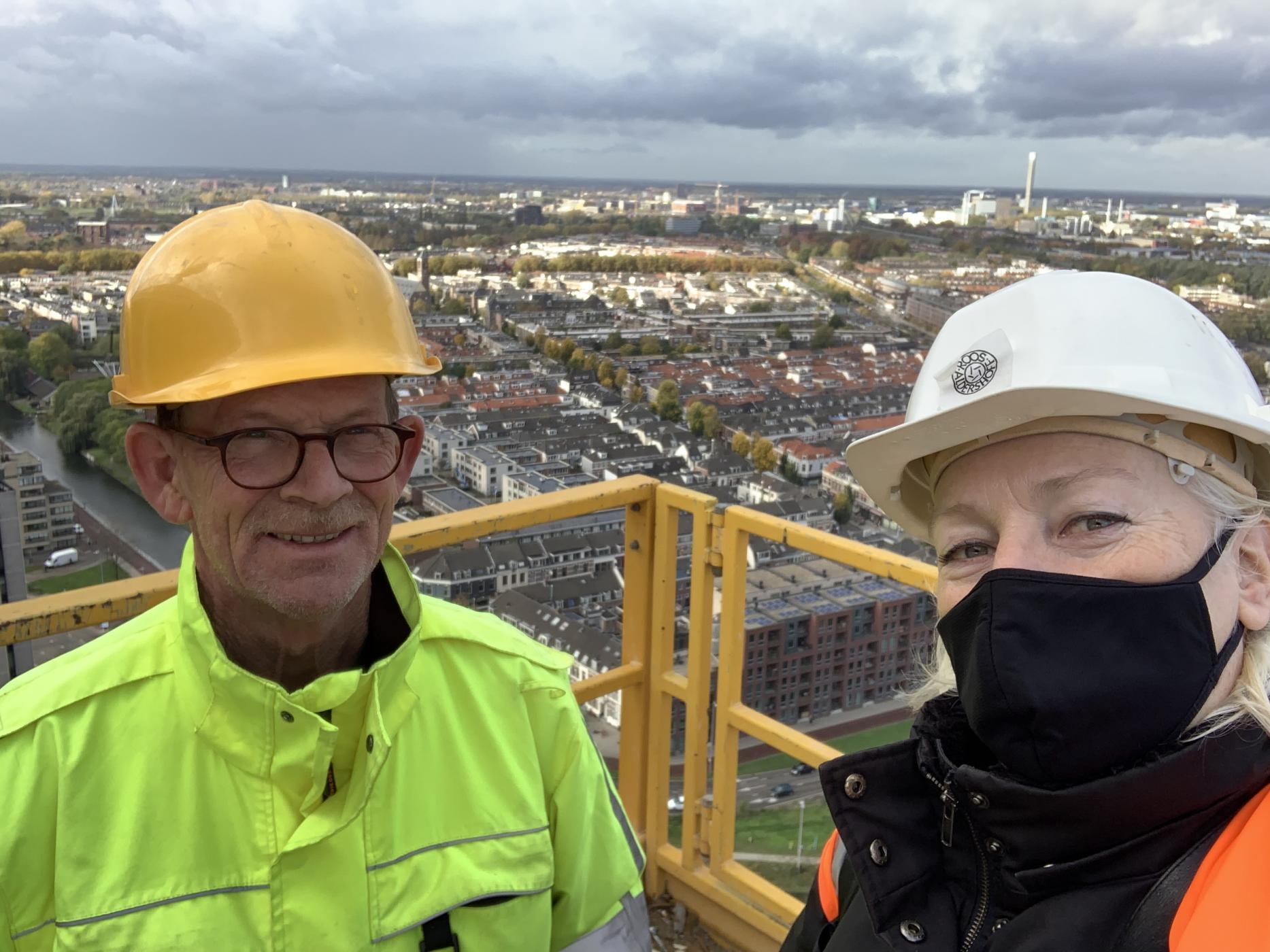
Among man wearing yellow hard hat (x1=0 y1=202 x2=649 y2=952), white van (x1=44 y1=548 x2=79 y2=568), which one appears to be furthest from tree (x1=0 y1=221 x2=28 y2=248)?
man wearing yellow hard hat (x1=0 y1=202 x2=649 y2=952)

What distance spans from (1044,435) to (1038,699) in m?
0.37

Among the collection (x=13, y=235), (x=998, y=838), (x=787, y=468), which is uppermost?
(x=13, y=235)

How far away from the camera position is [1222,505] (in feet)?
4.06

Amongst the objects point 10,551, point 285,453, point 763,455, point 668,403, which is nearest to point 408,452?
point 285,453

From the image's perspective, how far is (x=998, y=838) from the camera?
119 centimetres

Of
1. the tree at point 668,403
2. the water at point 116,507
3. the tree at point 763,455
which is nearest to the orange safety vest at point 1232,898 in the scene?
the water at point 116,507

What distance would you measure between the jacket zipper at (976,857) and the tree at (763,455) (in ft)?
20.9

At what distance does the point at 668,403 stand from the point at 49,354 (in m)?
6.54

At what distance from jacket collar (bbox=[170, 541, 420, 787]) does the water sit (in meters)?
1.76

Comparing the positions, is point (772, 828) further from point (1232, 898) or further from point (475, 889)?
point (1232, 898)

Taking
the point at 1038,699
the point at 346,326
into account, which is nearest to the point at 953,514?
the point at 1038,699

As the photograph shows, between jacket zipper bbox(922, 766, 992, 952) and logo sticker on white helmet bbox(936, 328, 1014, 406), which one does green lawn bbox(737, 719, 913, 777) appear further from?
logo sticker on white helmet bbox(936, 328, 1014, 406)

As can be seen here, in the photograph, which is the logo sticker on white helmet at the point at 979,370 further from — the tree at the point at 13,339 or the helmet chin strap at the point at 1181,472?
the tree at the point at 13,339

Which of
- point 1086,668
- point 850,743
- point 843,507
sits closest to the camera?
point 1086,668
